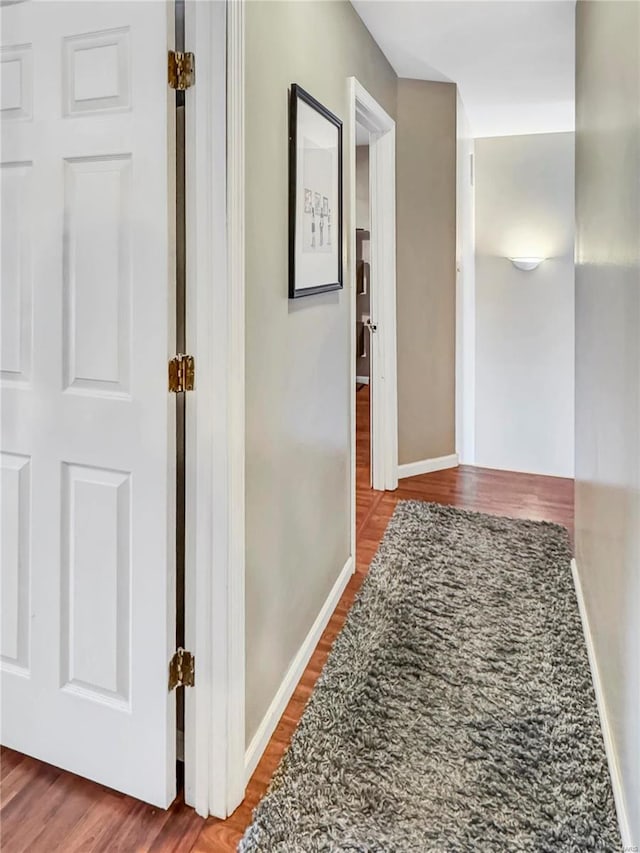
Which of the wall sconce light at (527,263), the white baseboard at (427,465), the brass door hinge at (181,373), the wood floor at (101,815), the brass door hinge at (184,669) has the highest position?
the wall sconce light at (527,263)

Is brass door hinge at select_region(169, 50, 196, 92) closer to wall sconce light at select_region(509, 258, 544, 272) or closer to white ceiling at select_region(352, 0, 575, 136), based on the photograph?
white ceiling at select_region(352, 0, 575, 136)

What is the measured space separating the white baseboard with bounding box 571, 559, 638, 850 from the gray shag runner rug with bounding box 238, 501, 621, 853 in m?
0.02

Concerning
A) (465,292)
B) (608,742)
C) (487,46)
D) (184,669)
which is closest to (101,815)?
(184,669)

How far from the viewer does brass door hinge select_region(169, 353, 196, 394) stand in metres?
1.35

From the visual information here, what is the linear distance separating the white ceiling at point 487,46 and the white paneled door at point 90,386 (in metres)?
1.70

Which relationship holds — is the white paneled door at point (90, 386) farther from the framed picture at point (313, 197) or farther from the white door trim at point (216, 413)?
the framed picture at point (313, 197)

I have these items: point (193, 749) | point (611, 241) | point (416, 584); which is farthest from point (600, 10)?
point (193, 749)

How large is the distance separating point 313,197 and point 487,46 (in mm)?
1949

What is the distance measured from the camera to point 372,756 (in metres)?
1.61

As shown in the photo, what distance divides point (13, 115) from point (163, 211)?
0.52 m

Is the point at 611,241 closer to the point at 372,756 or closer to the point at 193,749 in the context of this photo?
the point at 372,756

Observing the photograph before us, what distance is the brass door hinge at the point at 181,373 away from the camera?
135 centimetres

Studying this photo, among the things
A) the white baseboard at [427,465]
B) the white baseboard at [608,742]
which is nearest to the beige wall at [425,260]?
the white baseboard at [427,465]

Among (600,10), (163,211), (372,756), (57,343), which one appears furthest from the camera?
(600,10)
